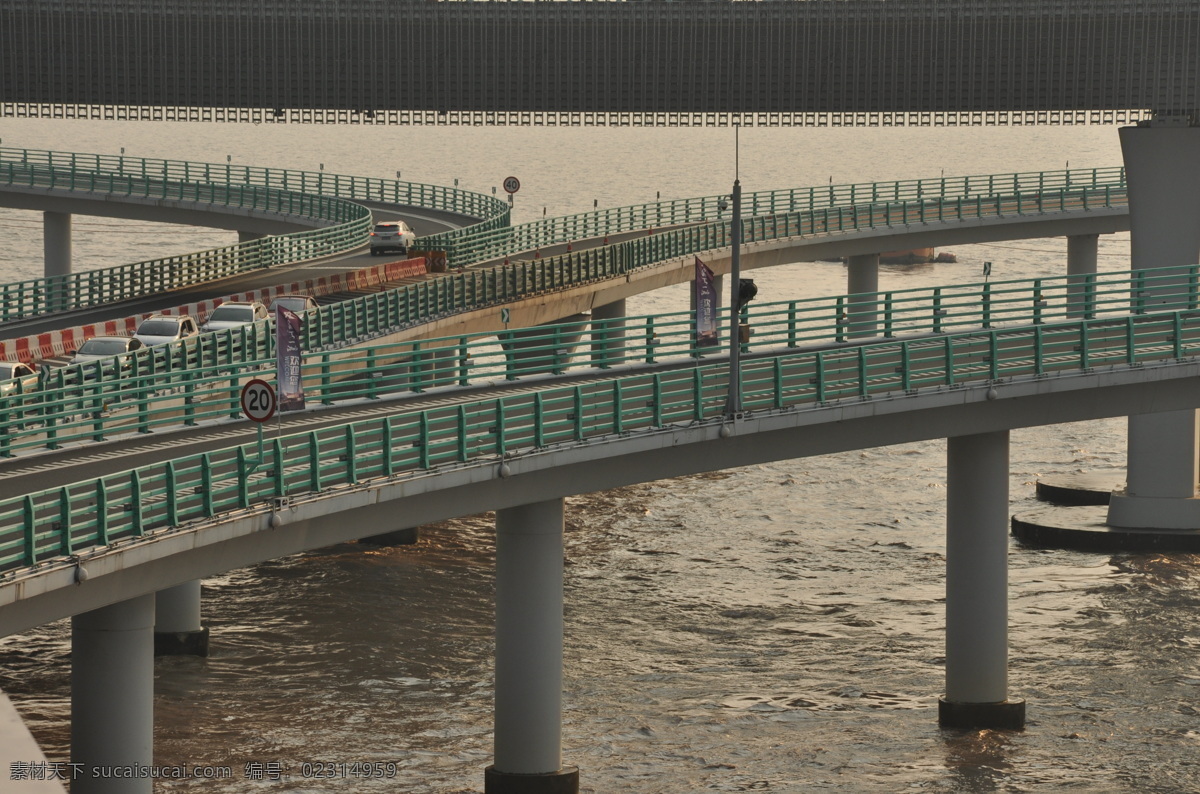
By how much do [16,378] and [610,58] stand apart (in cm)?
3160

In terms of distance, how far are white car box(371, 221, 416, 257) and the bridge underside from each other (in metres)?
5.65

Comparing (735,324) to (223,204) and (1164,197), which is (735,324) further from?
(223,204)

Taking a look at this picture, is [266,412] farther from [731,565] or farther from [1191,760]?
[731,565]

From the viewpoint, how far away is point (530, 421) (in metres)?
34.4

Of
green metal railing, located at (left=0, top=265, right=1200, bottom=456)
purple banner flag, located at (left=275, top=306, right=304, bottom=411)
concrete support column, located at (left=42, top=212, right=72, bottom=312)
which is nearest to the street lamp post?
green metal railing, located at (left=0, top=265, right=1200, bottom=456)

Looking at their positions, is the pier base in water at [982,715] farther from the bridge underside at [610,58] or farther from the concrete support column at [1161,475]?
the bridge underside at [610,58]

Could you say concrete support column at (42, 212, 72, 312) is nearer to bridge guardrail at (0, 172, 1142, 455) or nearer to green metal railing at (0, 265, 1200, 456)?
bridge guardrail at (0, 172, 1142, 455)

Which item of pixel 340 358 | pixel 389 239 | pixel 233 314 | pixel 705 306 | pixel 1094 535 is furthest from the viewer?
pixel 389 239

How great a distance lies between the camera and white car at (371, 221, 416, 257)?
247 feet

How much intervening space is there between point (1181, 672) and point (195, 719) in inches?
816

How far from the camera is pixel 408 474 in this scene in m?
32.1

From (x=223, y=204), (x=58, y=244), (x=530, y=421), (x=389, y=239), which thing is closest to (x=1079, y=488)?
(x=389, y=239)

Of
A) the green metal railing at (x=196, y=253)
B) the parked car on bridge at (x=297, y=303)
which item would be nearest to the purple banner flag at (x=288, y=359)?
the parked car on bridge at (x=297, y=303)

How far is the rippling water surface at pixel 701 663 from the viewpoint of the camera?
3934 cm
